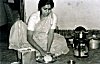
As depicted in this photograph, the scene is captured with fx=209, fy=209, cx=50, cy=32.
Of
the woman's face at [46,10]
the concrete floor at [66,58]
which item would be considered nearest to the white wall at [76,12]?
the concrete floor at [66,58]

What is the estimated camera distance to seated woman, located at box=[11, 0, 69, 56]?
2348 mm

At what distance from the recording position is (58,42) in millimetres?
2781

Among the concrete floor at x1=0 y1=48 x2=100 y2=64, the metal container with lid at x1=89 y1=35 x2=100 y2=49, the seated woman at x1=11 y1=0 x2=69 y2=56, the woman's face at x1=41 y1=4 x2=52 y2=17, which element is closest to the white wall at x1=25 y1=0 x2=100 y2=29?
the metal container with lid at x1=89 y1=35 x2=100 y2=49

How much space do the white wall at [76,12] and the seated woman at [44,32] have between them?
105 cm

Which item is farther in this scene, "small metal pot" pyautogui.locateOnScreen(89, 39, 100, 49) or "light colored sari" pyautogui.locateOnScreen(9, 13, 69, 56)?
"small metal pot" pyautogui.locateOnScreen(89, 39, 100, 49)

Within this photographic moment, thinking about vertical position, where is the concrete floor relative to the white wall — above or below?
below

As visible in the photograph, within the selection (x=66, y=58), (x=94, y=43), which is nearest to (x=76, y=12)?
(x=94, y=43)

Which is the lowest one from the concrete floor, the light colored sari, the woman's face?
the concrete floor

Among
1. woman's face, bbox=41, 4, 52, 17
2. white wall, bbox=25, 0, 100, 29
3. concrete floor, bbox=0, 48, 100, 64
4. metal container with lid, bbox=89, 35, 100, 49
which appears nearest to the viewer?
woman's face, bbox=41, 4, 52, 17

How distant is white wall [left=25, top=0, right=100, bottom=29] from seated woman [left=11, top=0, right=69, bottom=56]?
105 cm

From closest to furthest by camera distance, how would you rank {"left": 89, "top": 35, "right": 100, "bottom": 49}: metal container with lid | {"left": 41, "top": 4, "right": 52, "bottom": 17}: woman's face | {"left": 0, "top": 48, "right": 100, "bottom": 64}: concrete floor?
{"left": 41, "top": 4, "right": 52, "bottom": 17}: woman's face, {"left": 0, "top": 48, "right": 100, "bottom": 64}: concrete floor, {"left": 89, "top": 35, "right": 100, "bottom": 49}: metal container with lid

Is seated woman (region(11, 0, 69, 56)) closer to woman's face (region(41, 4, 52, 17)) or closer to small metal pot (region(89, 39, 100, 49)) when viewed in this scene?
woman's face (region(41, 4, 52, 17))

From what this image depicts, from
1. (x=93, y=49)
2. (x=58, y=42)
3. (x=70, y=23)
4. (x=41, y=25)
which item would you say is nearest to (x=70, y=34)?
(x=70, y=23)

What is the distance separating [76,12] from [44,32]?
1.36 metres
